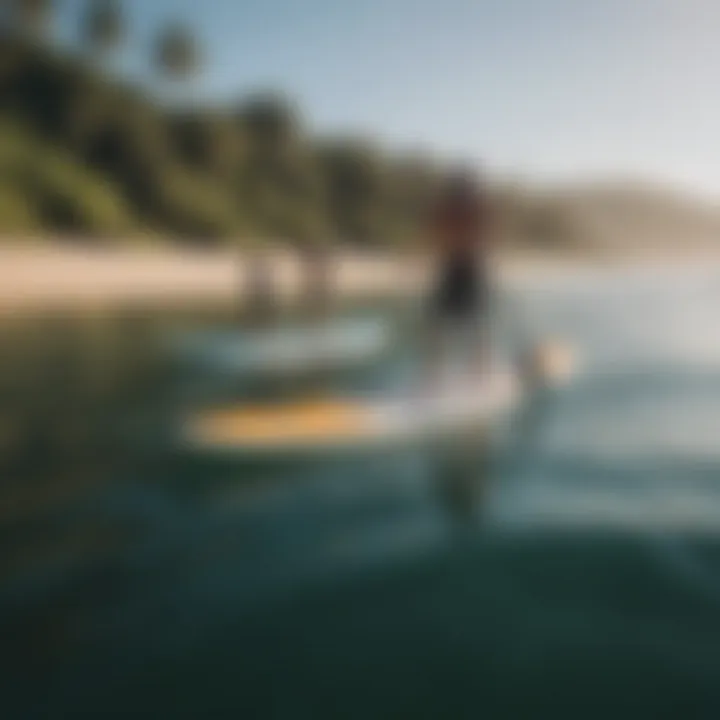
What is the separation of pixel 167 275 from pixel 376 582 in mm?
37989

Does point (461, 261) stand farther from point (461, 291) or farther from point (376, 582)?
point (376, 582)

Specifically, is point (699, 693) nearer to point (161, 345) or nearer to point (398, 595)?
point (398, 595)

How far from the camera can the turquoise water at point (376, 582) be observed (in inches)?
175

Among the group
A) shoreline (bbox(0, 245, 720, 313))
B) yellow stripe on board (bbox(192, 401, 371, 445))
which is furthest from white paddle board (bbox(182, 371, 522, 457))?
shoreline (bbox(0, 245, 720, 313))

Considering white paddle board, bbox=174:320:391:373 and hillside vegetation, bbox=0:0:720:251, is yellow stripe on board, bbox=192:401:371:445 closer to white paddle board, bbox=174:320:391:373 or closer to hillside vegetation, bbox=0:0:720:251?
white paddle board, bbox=174:320:391:373

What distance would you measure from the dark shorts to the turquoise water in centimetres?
189

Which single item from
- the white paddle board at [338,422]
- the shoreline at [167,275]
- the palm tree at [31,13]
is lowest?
the shoreline at [167,275]

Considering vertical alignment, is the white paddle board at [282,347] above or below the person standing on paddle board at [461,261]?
below

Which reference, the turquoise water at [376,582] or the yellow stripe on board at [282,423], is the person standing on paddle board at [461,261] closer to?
the turquoise water at [376,582]

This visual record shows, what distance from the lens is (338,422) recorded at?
10203 millimetres

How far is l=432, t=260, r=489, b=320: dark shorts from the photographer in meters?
11.3

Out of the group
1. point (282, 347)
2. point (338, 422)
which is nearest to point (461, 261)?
point (338, 422)

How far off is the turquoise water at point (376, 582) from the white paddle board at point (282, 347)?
6139mm

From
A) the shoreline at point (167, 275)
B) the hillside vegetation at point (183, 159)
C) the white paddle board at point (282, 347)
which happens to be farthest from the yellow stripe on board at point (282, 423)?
the hillside vegetation at point (183, 159)
